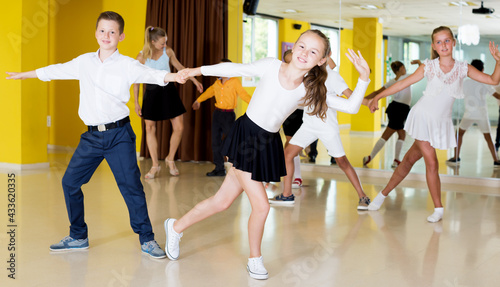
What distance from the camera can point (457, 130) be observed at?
663cm

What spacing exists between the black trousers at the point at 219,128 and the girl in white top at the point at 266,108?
3509 millimetres

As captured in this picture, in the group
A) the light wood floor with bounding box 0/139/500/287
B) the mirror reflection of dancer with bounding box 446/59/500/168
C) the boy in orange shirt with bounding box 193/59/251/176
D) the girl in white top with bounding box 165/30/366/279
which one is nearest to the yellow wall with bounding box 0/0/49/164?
the light wood floor with bounding box 0/139/500/287

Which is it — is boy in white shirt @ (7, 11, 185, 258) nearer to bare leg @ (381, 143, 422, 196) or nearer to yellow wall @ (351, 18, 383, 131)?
bare leg @ (381, 143, 422, 196)

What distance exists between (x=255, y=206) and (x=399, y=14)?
14.7ft

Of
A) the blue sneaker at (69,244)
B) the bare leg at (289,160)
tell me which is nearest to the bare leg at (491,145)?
the bare leg at (289,160)

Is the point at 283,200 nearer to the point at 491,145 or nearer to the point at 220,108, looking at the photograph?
the point at 220,108

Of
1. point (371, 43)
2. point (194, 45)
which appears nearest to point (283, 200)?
point (371, 43)

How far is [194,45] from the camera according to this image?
7762mm

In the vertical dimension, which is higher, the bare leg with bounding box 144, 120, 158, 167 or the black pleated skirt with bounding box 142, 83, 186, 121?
the black pleated skirt with bounding box 142, 83, 186, 121

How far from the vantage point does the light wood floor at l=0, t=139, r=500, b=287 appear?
3.07 metres

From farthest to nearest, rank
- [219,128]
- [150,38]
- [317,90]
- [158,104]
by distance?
[219,128] → [158,104] → [150,38] → [317,90]

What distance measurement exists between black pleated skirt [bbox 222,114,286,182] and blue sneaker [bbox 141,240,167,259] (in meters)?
0.73

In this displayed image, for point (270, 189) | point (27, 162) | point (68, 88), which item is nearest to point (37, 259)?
point (270, 189)

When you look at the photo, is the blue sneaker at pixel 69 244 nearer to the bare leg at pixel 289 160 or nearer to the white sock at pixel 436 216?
the bare leg at pixel 289 160
